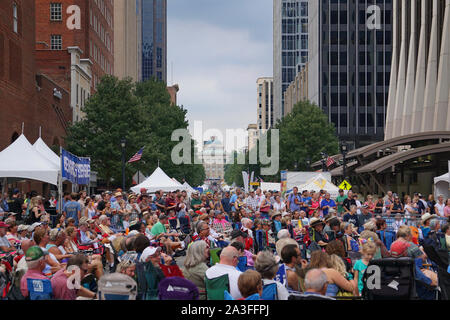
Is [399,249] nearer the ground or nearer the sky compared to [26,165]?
nearer the ground

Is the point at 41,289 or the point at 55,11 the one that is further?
the point at 55,11

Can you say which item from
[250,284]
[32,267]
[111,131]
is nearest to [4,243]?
[32,267]

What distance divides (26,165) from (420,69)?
130 ft

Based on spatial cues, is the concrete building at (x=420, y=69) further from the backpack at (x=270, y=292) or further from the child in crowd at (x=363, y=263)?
the backpack at (x=270, y=292)

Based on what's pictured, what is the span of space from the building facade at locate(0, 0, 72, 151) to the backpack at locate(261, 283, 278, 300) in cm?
3066

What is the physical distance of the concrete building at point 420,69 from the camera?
46062 millimetres

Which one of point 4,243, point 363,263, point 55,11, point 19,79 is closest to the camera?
point 363,263

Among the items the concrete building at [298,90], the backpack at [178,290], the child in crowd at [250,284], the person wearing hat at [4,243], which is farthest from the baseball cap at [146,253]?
the concrete building at [298,90]

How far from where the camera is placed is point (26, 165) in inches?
853

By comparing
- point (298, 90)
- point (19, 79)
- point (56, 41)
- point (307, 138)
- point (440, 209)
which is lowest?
point (440, 209)

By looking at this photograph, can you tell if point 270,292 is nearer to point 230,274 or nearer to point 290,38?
point 230,274

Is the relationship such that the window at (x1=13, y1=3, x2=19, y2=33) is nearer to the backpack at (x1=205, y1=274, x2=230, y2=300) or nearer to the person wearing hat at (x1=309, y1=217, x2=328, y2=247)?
the person wearing hat at (x1=309, y1=217, x2=328, y2=247)

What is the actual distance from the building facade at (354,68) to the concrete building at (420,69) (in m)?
35.4
